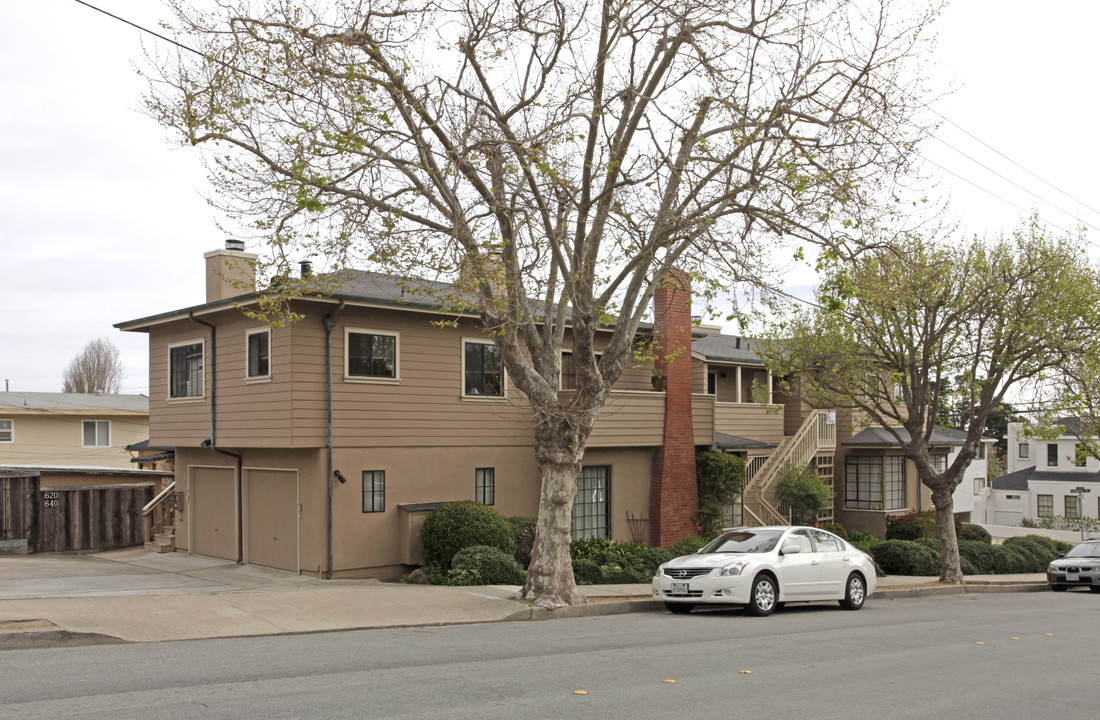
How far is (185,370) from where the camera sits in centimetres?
2216

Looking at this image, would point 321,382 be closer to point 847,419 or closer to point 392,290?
point 392,290

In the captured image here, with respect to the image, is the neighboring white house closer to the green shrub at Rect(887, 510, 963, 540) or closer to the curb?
the green shrub at Rect(887, 510, 963, 540)

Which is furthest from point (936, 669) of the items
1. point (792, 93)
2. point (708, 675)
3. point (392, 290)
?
point (392, 290)

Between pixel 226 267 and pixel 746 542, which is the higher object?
pixel 226 267

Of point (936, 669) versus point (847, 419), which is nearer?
point (936, 669)

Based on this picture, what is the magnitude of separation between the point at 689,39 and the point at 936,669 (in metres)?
9.30

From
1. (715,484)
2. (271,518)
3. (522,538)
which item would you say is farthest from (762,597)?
(271,518)

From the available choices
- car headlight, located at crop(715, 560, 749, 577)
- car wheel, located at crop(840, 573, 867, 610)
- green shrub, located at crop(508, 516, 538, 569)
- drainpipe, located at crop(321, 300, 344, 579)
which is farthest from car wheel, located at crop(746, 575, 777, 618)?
drainpipe, located at crop(321, 300, 344, 579)

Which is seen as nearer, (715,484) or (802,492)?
(715,484)

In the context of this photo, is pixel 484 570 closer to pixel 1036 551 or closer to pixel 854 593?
pixel 854 593

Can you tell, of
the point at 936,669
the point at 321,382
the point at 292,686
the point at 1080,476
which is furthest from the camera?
the point at 1080,476

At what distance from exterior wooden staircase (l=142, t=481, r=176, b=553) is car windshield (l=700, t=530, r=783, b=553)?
46.0ft

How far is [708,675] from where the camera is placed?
9680 millimetres

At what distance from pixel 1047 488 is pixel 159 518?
164ft
